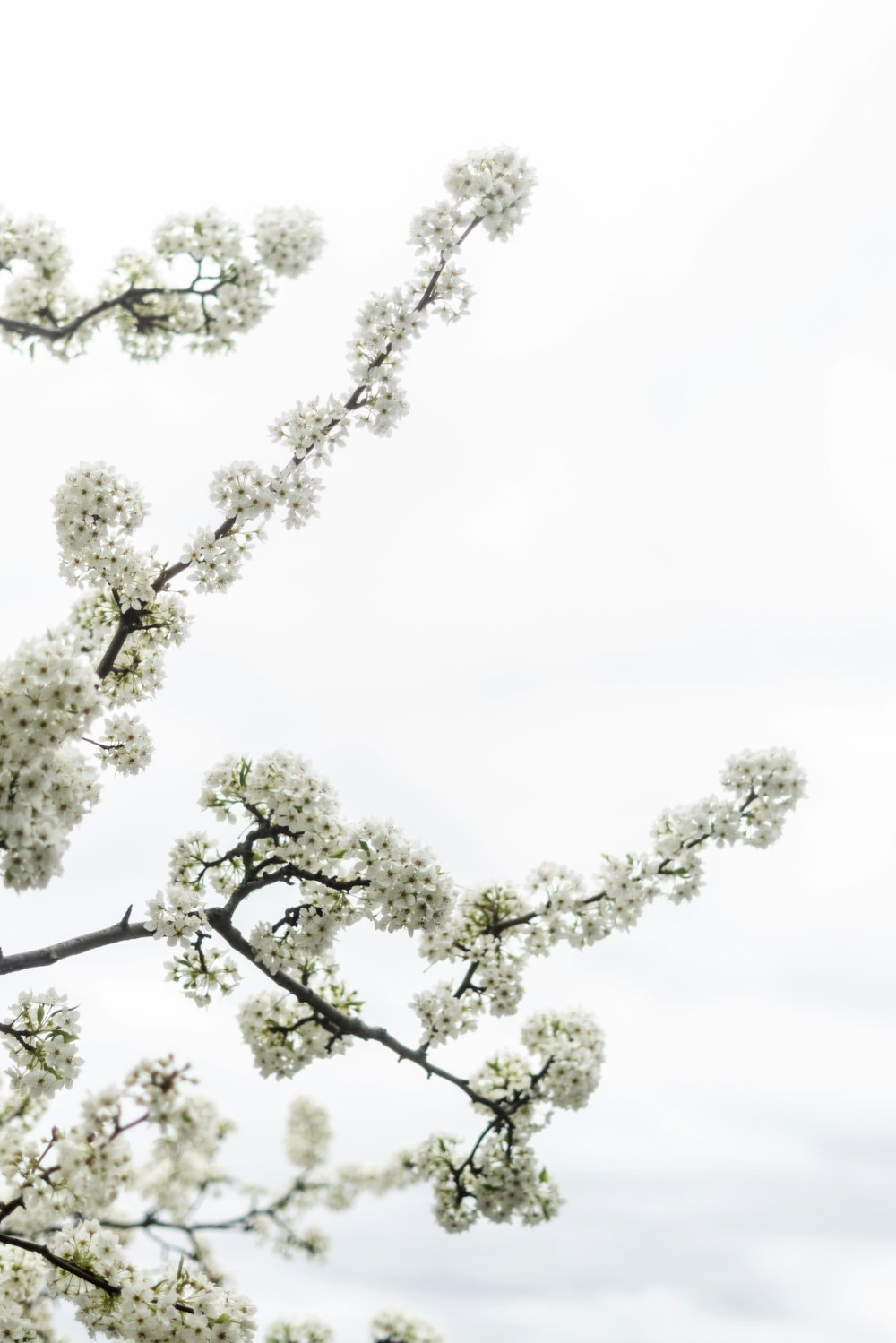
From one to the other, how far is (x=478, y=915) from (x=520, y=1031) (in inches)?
74.3

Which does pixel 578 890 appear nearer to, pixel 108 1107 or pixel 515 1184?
pixel 515 1184

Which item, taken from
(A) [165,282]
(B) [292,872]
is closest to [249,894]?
(B) [292,872]

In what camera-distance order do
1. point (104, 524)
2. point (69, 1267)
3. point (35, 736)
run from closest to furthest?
point (35, 736), point (69, 1267), point (104, 524)

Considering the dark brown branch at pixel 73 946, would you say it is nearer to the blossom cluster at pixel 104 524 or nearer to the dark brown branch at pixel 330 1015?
the dark brown branch at pixel 330 1015

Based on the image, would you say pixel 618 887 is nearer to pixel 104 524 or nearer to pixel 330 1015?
pixel 330 1015

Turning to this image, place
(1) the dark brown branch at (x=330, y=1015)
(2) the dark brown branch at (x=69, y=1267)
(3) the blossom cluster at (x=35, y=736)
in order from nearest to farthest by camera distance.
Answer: (3) the blossom cluster at (x=35, y=736)
(2) the dark brown branch at (x=69, y=1267)
(1) the dark brown branch at (x=330, y=1015)

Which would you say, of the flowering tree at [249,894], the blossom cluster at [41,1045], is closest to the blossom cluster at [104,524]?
the flowering tree at [249,894]

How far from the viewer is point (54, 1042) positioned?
7.56 meters

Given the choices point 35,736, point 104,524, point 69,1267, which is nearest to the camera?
point 35,736

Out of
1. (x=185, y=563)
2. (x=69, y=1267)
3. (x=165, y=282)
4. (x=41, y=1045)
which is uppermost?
(x=165, y=282)

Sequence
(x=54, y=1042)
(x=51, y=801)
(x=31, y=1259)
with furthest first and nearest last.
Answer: (x=31, y=1259) < (x=54, y=1042) < (x=51, y=801)

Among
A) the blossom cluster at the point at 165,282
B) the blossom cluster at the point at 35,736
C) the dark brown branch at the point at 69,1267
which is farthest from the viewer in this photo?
the blossom cluster at the point at 165,282

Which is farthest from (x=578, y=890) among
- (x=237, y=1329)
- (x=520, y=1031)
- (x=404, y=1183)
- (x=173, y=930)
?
(x=404, y=1183)

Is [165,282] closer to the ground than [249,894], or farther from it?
farther from it
